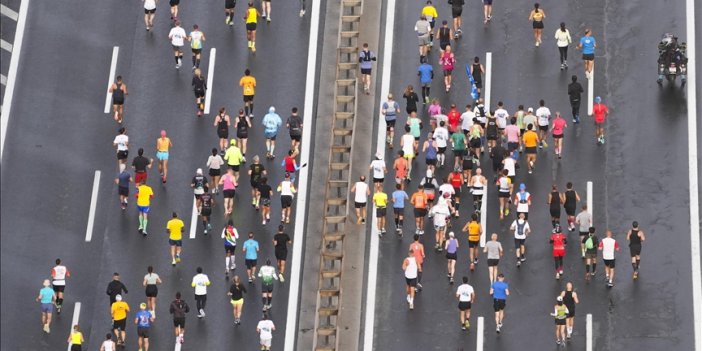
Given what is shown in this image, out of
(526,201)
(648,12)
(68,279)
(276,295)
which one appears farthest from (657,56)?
(68,279)

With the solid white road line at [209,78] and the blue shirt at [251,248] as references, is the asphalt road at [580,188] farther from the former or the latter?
the solid white road line at [209,78]

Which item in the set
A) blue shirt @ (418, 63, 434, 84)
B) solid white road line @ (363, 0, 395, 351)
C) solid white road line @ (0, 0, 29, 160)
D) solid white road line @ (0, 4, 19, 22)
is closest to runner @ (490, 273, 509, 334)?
solid white road line @ (363, 0, 395, 351)

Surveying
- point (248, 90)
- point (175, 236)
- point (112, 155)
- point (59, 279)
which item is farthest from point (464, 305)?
point (112, 155)

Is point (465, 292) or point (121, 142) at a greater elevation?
point (121, 142)

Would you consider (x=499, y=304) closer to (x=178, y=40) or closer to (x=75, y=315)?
(x=75, y=315)

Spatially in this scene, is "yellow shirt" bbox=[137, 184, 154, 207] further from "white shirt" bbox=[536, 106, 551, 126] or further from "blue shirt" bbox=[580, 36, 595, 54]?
"blue shirt" bbox=[580, 36, 595, 54]

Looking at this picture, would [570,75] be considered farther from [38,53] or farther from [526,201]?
[38,53]

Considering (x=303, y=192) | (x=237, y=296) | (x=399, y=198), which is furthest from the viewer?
(x=303, y=192)
